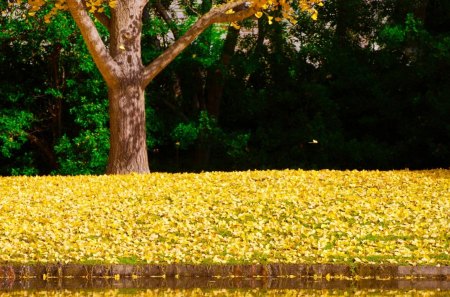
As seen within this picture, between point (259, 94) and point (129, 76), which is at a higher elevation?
point (259, 94)

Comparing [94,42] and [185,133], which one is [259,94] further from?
[94,42]

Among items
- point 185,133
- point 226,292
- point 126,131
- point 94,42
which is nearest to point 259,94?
point 185,133

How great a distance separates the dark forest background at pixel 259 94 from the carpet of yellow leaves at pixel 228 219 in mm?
4371

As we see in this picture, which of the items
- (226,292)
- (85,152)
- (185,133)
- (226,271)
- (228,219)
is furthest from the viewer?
(185,133)

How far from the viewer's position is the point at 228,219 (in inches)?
501

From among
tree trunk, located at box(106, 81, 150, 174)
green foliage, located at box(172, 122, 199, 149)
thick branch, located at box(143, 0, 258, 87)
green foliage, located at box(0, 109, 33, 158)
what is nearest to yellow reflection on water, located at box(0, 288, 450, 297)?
tree trunk, located at box(106, 81, 150, 174)

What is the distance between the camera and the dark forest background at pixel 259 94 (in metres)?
20.1

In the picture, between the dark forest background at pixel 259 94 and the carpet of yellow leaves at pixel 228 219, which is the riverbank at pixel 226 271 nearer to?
the carpet of yellow leaves at pixel 228 219

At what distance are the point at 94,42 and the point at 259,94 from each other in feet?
15.9

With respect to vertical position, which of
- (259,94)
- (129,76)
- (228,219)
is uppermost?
(259,94)

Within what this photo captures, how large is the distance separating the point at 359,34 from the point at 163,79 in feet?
14.0

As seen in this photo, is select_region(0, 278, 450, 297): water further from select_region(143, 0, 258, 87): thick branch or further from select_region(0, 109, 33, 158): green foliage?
select_region(0, 109, 33, 158): green foliage

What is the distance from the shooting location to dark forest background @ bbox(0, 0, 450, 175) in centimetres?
2011

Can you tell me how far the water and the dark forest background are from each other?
32.2ft
